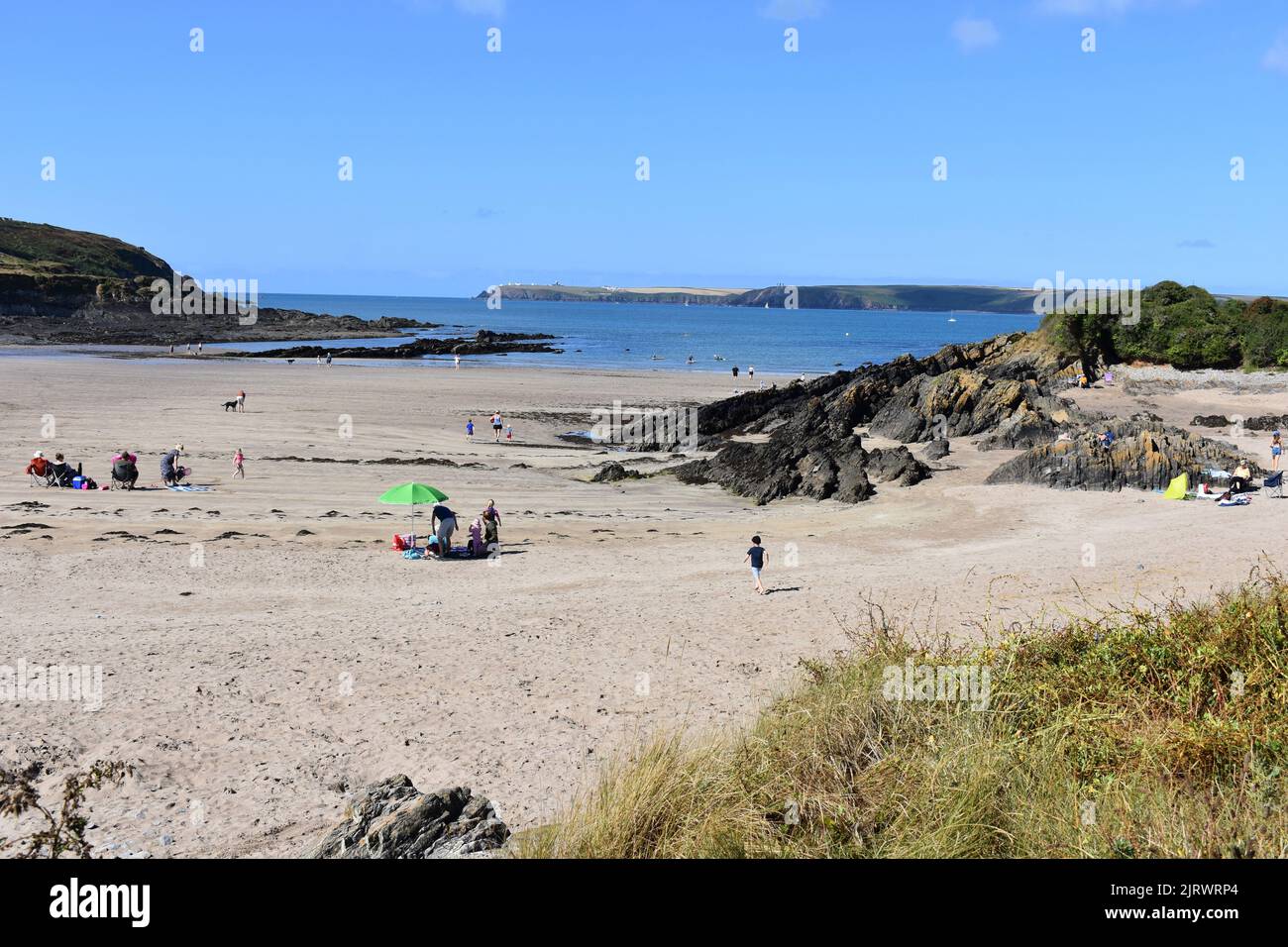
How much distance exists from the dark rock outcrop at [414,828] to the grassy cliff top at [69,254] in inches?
4771

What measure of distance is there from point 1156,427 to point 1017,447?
4320 millimetres

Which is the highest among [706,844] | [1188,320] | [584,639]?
[1188,320]

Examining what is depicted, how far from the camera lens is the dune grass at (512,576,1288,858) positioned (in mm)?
5098

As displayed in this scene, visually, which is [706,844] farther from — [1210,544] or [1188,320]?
[1188,320]

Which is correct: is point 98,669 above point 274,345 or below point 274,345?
below

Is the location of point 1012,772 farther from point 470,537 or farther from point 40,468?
point 40,468

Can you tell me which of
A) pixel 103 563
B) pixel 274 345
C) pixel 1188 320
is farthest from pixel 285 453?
pixel 274 345

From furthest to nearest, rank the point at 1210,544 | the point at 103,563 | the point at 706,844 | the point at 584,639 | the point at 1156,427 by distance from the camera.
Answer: the point at 1156,427, the point at 1210,544, the point at 103,563, the point at 584,639, the point at 706,844

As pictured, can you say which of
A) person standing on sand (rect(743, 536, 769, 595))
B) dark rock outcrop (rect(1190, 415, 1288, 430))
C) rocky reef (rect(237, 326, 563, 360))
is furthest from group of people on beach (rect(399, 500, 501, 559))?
rocky reef (rect(237, 326, 563, 360))

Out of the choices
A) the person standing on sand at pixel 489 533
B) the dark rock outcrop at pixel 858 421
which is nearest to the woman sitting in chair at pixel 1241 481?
the dark rock outcrop at pixel 858 421

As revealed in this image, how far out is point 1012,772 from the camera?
575cm

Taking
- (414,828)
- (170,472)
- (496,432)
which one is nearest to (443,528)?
(170,472)

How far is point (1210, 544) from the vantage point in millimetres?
17922

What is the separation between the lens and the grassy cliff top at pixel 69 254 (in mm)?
117500
